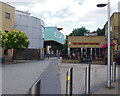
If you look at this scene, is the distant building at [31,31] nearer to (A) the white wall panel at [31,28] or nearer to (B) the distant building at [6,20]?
(A) the white wall panel at [31,28]

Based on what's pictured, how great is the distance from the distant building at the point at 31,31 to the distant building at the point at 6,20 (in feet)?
14.3

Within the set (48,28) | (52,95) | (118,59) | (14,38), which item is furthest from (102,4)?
(48,28)

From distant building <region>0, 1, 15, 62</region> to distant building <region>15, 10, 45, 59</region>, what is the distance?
4349mm

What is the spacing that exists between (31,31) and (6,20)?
8.76 meters

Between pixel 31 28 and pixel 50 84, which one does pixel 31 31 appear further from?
pixel 50 84

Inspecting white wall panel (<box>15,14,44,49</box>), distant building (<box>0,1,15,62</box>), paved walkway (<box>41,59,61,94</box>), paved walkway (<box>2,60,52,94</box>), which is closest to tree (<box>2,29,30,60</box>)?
distant building (<box>0,1,15,62</box>)

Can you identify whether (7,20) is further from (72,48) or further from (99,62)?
(99,62)

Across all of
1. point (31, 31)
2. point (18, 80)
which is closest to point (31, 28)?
point (31, 31)

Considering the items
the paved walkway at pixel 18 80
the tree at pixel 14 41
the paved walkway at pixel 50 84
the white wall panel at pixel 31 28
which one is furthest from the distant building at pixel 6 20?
the paved walkway at pixel 50 84

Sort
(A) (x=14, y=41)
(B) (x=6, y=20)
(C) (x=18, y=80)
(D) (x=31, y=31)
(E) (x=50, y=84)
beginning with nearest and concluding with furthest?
(E) (x=50, y=84) → (C) (x=18, y=80) → (A) (x=14, y=41) → (B) (x=6, y=20) → (D) (x=31, y=31)

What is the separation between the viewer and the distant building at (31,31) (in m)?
35.7

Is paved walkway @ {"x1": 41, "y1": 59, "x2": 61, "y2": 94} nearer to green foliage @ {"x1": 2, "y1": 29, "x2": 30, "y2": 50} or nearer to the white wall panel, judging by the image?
green foliage @ {"x1": 2, "y1": 29, "x2": 30, "y2": 50}

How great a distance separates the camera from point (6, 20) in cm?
2945

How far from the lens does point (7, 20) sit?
1171 inches
